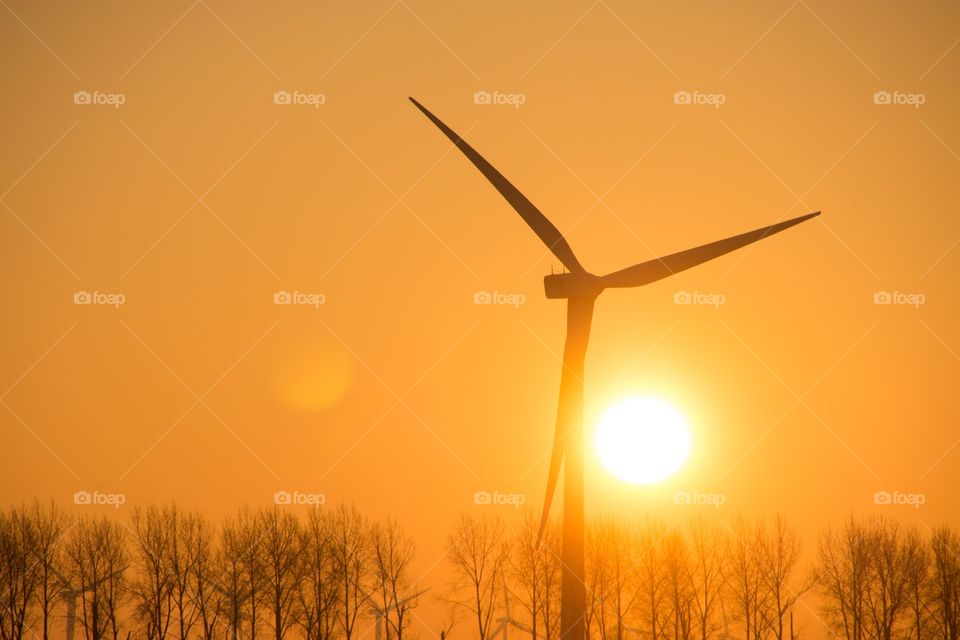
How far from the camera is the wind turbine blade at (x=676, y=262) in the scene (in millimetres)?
59219

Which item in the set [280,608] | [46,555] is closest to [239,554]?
[280,608]

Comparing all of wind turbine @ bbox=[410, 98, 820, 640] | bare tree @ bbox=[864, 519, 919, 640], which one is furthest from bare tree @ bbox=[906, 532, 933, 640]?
wind turbine @ bbox=[410, 98, 820, 640]

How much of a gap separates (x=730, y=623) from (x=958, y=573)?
1371 cm

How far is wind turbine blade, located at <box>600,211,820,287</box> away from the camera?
2331 inches

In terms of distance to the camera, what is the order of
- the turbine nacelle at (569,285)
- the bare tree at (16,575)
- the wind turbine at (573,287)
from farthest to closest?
1. the bare tree at (16,575)
2. the turbine nacelle at (569,285)
3. the wind turbine at (573,287)

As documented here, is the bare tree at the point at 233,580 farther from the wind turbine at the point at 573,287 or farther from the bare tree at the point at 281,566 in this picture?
the wind turbine at the point at 573,287

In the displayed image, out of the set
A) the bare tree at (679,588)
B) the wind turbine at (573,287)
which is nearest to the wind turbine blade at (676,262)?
the wind turbine at (573,287)

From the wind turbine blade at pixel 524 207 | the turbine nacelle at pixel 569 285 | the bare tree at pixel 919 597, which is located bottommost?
the bare tree at pixel 919 597

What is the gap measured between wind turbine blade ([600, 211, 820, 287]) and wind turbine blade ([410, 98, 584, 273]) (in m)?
1.72

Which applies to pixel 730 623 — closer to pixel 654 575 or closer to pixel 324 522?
pixel 654 575

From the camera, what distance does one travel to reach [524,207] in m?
59.5

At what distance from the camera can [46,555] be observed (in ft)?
284

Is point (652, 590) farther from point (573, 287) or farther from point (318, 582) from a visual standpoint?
point (573, 287)

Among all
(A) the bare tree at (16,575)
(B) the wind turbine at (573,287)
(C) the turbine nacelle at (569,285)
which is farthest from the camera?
(A) the bare tree at (16,575)
